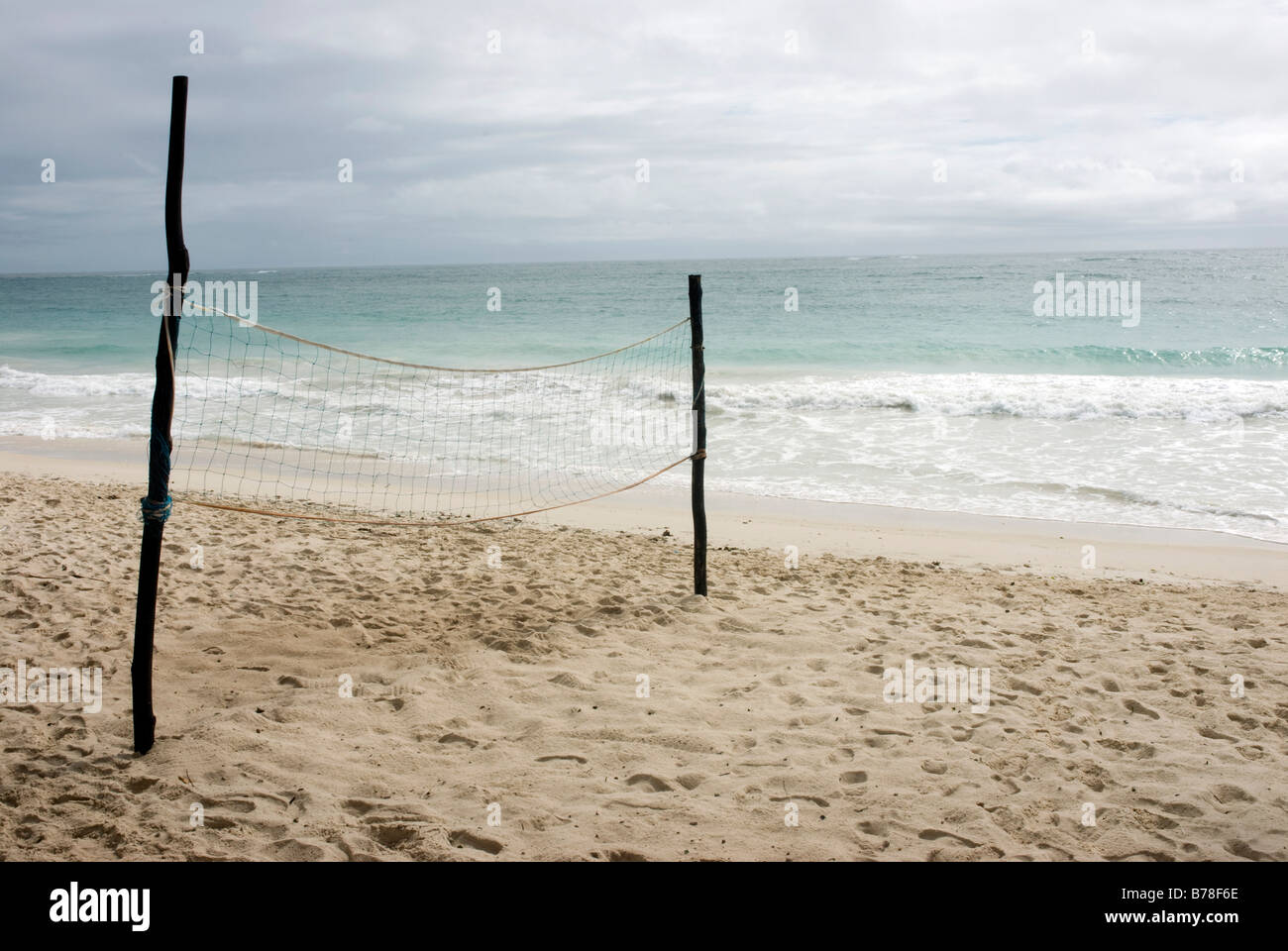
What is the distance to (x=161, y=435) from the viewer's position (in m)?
3.73

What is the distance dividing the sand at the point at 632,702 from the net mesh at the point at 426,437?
106 centimetres

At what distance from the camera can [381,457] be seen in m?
11.1

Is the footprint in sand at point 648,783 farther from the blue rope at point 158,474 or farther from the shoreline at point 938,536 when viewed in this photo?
the shoreline at point 938,536

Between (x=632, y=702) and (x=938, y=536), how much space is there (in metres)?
4.41

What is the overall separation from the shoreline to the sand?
8 cm

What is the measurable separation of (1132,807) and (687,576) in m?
3.48

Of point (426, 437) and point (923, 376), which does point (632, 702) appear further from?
point (923, 376)

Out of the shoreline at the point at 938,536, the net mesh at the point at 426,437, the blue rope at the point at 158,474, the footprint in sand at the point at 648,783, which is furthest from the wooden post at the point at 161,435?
the shoreline at the point at 938,536

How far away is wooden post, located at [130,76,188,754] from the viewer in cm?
356

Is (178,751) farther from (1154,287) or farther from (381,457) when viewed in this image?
(1154,287)

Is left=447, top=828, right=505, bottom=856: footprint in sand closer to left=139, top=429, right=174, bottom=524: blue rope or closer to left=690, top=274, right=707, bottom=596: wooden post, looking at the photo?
left=139, top=429, right=174, bottom=524: blue rope

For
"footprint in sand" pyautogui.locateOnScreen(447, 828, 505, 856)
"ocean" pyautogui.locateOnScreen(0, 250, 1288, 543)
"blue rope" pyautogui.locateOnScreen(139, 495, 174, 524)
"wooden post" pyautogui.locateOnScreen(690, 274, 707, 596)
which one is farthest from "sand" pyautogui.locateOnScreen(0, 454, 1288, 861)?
"ocean" pyautogui.locateOnScreen(0, 250, 1288, 543)
